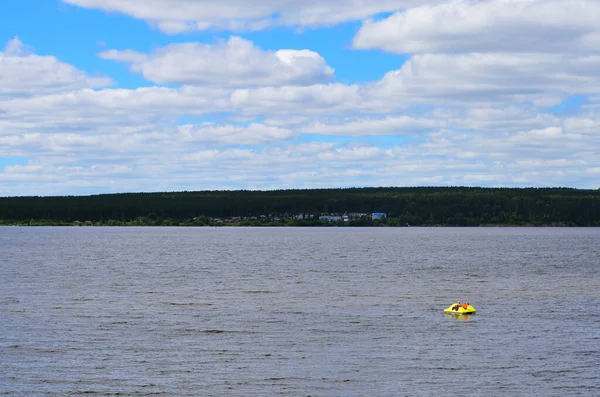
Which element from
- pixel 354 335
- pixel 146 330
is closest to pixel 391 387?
pixel 354 335

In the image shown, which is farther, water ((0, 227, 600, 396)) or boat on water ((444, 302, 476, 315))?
boat on water ((444, 302, 476, 315))

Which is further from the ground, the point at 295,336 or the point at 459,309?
the point at 459,309

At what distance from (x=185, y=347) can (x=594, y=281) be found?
5842cm

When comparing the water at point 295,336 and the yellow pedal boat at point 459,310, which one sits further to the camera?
the yellow pedal boat at point 459,310

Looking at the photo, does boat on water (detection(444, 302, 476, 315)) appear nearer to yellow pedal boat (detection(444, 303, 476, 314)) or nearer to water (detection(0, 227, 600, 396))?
yellow pedal boat (detection(444, 303, 476, 314))

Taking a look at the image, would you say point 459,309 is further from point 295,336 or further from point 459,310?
point 295,336

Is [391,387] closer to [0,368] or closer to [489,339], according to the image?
[489,339]

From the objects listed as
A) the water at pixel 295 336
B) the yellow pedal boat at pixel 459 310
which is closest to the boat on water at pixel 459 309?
the yellow pedal boat at pixel 459 310

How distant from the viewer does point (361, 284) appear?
8206 cm

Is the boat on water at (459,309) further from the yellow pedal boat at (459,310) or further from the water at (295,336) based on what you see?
the water at (295,336)

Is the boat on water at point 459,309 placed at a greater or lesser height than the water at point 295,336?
greater

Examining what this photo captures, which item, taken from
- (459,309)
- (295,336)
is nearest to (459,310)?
(459,309)

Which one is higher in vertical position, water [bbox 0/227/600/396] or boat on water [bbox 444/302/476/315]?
boat on water [bbox 444/302/476/315]

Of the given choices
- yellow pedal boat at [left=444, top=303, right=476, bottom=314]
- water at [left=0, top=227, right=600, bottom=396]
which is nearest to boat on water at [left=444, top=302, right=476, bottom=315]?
yellow pedal boat at [left=444, top=303, right=476, bottom=314]
